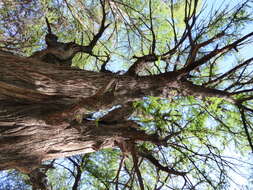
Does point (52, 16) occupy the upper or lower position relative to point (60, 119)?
upper

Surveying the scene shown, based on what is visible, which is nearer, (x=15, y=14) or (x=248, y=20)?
(x=248, y=20)

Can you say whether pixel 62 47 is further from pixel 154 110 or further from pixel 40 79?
pixel 154 110

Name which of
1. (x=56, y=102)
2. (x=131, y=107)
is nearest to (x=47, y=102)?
(x=56, y=102)

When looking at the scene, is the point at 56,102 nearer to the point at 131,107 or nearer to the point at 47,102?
the point at 47,102

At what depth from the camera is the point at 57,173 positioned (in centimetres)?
415

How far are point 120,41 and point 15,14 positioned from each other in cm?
167

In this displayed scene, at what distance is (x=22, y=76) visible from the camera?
1.65 m

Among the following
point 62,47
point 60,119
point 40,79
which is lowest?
point 60,119

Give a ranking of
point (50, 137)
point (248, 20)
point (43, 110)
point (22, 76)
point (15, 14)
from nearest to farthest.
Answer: point (22, 76), point (43, 110), point (50, 137), point (248, 20), point (15, 14)

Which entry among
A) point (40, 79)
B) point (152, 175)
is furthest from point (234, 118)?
point (40, 79)

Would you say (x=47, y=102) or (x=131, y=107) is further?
(x=131, y=107)

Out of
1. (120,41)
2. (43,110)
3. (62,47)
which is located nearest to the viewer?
(43,110)

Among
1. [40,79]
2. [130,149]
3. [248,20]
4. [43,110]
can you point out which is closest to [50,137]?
[43,110]

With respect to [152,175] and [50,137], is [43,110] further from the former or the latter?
[152,175]
